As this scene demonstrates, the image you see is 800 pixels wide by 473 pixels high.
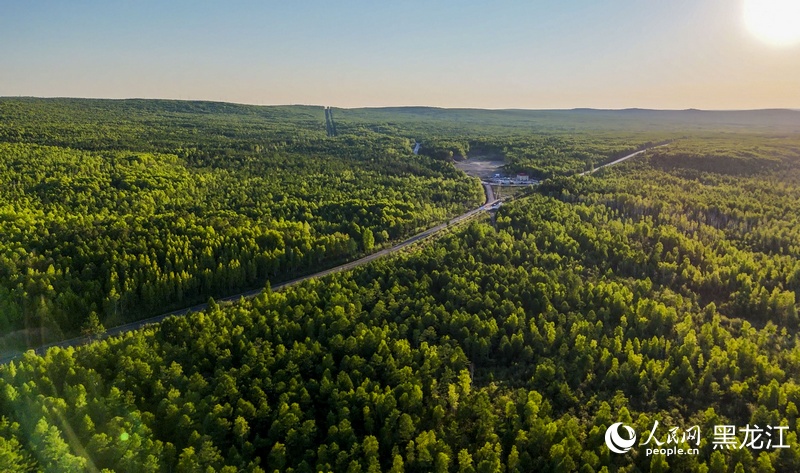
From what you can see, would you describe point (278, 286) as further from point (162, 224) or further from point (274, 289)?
point (162, 224)

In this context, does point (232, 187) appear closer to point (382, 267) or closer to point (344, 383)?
point (382, 267)

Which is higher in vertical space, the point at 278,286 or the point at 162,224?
the point at 162,224

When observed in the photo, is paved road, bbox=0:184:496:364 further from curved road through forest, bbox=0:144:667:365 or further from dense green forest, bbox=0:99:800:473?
dense green forest, bbox=0:99:800:473

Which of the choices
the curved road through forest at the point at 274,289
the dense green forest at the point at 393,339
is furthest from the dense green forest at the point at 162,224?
the curved road through forest at the point at 274,289

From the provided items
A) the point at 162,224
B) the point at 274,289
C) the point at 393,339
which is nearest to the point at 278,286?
the point at 274,289

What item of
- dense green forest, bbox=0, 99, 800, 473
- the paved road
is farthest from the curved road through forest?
dense green forest, bbox=0, 99, 800, 473

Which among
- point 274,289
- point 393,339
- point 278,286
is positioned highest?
point 393,339
